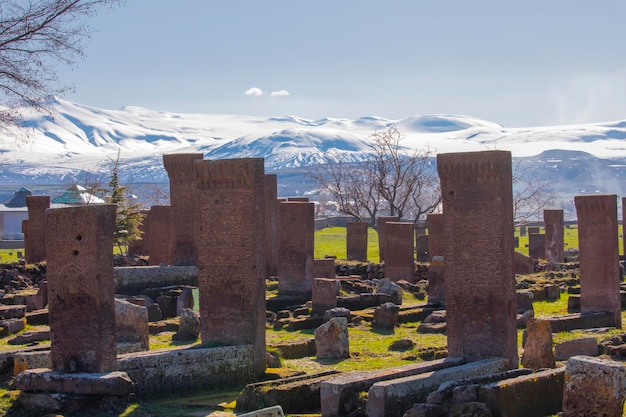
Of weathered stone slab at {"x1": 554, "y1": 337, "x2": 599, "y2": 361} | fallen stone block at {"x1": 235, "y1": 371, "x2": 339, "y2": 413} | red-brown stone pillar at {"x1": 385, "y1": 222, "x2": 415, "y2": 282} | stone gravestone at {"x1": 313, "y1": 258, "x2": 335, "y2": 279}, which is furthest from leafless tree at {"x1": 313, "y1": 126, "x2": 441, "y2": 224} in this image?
fallen stone block at {"x1": 235, "y1": 371, "x2": 339, "y2": 413}

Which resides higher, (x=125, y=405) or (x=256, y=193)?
(x=256, y=193)

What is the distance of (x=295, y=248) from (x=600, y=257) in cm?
856

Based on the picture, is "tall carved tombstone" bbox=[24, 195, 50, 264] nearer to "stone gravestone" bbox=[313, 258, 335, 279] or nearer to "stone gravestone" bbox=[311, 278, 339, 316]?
"stone gravestone" bbox=[313, 258, 335, 279]

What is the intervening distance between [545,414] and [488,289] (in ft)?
12.2

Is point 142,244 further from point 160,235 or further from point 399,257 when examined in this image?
point 399,257

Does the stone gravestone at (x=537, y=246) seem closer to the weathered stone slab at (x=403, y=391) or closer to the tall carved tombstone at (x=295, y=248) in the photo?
the tall carved tombstone at (x=295, y=248)

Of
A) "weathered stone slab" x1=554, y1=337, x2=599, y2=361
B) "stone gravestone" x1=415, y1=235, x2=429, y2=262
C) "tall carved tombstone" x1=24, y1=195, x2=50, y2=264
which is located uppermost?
"tall carved tombstone" x1=24, y1=195, x2=50, y2=264

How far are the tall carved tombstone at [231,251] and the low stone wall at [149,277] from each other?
8.24 meters

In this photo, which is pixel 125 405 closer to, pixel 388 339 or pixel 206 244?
pixel 206 244

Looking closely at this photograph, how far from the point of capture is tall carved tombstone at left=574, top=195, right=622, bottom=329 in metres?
25.6

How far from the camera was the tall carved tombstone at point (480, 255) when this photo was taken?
18.3m

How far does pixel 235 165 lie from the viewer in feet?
65.2

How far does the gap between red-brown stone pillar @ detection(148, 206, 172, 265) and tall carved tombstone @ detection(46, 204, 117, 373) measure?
681 inches

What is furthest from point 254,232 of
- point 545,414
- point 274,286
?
point 274,286
